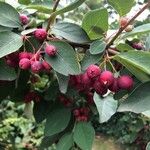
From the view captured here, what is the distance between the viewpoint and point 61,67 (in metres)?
0.89

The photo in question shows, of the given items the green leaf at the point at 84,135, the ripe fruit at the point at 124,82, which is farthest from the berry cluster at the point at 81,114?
the ripe fruit at the point at 124,82

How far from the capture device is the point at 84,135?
3.87 feet

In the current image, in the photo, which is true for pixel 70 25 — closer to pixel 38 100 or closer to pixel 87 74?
pixel 87 74

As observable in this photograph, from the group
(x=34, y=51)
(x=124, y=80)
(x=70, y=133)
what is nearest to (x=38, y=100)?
(x=70, y=133)

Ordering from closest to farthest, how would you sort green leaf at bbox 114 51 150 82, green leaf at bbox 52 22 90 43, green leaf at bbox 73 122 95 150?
green leaf at bbox 114 51 150 82, green leaf at bbox 52 22 90 43, green leaf at bbox 73 122 95 150

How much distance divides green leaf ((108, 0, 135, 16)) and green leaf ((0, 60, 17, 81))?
0.28m

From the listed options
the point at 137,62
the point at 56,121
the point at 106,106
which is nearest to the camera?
the point at 137,62

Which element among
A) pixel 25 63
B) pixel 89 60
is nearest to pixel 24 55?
pixel 25 63

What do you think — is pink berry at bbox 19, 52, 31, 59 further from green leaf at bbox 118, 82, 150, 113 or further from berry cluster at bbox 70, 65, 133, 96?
green leaf at bbox 118, 82, 150, 113

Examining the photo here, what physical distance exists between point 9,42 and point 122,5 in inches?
9.8

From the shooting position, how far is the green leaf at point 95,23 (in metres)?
0.88

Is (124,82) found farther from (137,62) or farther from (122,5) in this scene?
(122,5)

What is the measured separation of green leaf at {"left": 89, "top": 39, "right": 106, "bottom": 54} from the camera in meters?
0.88

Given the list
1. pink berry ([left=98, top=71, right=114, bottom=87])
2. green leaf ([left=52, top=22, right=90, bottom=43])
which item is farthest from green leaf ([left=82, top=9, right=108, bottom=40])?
pink berry ([left=98, top=71, right=114, bottom=87])
